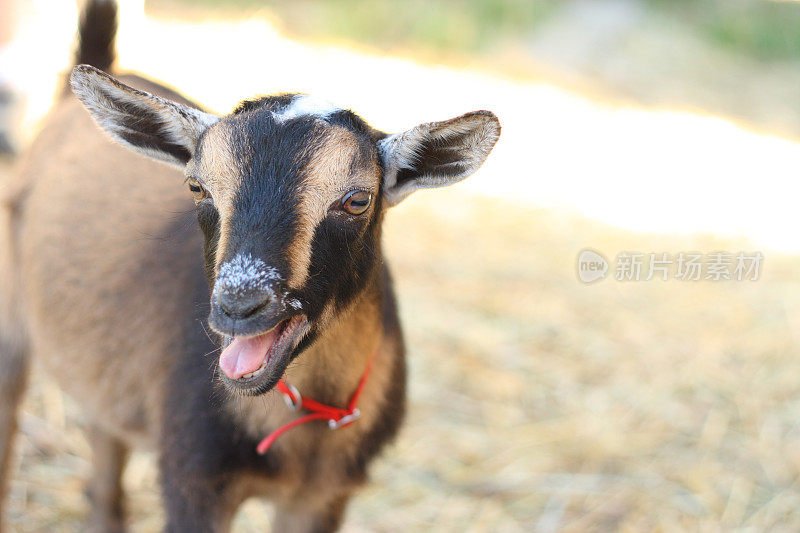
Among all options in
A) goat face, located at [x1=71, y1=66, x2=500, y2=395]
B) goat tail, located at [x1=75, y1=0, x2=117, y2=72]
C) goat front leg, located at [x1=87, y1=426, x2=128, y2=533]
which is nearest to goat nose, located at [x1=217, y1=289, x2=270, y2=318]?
goat face, located at [x1=71, y1=66, x2=500, y2=395]

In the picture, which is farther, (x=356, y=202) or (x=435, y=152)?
(x=435, y=152)

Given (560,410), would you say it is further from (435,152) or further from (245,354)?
(245,354)

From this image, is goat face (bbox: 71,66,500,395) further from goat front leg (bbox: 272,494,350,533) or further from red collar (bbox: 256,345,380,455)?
goat front leg (bbox: 272,494,350,533)

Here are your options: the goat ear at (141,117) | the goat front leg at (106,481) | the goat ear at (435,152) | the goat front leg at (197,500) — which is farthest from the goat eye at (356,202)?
the goat front leg at (106,481)

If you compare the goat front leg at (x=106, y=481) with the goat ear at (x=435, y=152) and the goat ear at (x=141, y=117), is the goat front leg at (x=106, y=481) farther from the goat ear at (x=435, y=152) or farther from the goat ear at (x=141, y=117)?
the goat ear at (x=435, y=152)

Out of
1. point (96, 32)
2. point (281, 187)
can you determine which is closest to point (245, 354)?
point (281, 187)

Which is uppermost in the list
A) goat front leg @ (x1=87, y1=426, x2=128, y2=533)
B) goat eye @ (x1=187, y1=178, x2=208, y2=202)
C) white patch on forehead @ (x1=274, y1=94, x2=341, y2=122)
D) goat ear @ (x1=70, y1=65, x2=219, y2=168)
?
white patch on forehead @ (x1=274, y1=94, x2=341, y2=122)

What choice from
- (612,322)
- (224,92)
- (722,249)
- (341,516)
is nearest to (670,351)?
(612,322)

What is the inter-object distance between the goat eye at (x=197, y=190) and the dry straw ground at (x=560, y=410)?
1555mm

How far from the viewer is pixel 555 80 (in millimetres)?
11336

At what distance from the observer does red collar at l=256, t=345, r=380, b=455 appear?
2.78 m

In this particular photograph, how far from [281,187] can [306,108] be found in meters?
Result: 0.42

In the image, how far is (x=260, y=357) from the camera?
2305mm

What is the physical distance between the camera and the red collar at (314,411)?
2783 mm
